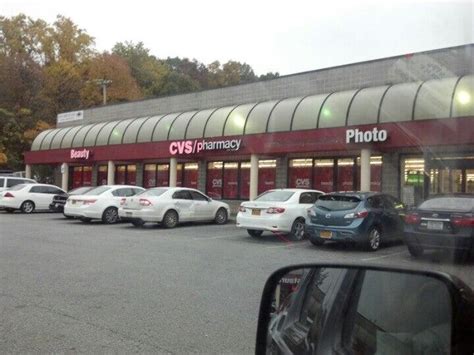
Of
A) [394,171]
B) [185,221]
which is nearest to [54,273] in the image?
[185,221]

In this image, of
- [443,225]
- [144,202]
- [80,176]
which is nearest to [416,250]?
[443,225]

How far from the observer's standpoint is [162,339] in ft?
15.3

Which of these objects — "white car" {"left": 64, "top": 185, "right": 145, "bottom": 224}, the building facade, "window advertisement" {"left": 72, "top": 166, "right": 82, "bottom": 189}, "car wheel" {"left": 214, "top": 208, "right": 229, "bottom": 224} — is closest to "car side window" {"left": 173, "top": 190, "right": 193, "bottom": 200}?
"car wheel" {"left": 214, "top": 208, "right": 229, "bottom": 224}

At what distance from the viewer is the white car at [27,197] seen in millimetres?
22125

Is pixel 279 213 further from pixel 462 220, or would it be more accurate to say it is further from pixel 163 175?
pixel 163 175

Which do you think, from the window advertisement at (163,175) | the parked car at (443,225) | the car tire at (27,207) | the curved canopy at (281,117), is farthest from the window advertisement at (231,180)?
the parked car at (443,225)

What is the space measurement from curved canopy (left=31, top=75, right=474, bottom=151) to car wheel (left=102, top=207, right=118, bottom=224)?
6.90 meters

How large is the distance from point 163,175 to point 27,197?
751 centimetres

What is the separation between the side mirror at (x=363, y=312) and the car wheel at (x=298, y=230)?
10815mm

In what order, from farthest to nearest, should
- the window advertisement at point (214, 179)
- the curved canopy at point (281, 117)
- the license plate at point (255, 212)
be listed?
the window advertisement at point (214, 179) → the license plate at point (255, 212) → the curved canopy at point (281, 117)

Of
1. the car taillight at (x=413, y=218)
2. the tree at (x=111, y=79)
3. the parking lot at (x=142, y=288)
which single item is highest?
the tree at (x=111, y=79)

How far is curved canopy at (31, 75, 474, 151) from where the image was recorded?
38.6 feet

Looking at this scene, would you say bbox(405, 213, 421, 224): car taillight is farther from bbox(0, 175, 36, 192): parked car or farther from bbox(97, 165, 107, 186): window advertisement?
bbox(97, 165, 107, 186): window advertisement

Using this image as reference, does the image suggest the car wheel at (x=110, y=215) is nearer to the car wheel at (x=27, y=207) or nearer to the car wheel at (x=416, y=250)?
the car wheel at (x=27, y=207)
